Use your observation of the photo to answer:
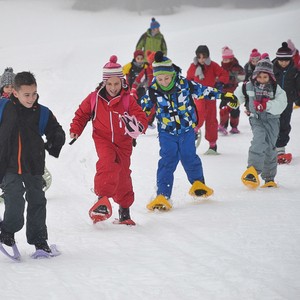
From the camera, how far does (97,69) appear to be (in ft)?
62.5

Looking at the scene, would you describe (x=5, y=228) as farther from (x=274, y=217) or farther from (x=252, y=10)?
(x=252, y=10)

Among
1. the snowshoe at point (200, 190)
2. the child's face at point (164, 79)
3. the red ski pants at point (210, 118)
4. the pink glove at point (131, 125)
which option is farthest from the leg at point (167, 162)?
the red ski pants at point (210, 118)

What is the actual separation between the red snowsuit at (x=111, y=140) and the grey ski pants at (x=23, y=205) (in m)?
0.83

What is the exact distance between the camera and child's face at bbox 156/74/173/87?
4605mm

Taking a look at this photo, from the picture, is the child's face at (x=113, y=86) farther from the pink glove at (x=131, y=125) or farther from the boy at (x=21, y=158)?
the boy at (x=21, y=158)

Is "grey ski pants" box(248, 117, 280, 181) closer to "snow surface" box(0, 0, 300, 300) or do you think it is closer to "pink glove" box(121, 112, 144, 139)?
"snow surface" box(0, 0, 300, 300)

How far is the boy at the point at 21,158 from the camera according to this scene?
3.11m

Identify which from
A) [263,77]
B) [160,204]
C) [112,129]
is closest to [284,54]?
[263,77]

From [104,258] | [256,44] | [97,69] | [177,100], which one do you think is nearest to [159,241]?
[104,258]

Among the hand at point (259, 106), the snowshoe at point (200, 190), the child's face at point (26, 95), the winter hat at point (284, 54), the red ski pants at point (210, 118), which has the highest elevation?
the winter hat at point (284, 54)

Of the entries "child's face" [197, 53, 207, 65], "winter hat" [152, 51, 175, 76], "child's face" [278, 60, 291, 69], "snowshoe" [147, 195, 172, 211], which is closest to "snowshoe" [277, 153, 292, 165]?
"child's face" [278, 60, 291, 69]

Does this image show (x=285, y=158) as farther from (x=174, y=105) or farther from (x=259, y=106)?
(x=174, y=105)

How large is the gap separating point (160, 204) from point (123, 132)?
1007mm

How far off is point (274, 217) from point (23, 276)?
2.47m
